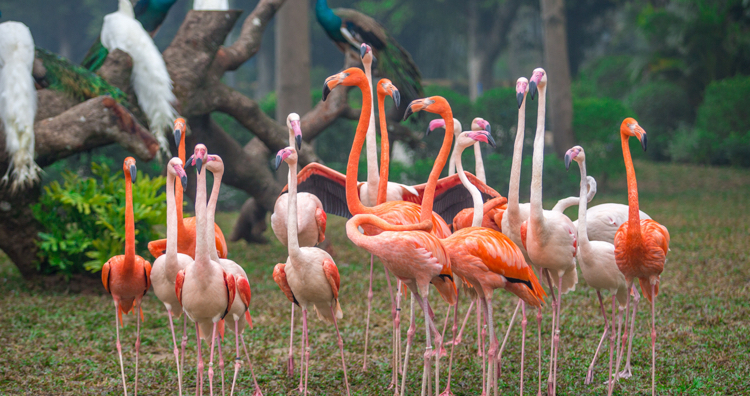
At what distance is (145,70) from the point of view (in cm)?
657

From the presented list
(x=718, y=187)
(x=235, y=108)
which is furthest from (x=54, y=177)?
(x=718, y=187)

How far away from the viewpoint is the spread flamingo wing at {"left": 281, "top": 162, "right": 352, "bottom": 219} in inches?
191

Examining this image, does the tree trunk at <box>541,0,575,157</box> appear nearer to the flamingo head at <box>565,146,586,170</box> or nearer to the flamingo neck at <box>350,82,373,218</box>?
the flamingo head at <box>565,146,586,170</box>

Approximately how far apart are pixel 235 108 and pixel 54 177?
6.47m

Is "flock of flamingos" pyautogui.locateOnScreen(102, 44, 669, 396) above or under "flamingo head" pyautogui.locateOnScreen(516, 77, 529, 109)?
under

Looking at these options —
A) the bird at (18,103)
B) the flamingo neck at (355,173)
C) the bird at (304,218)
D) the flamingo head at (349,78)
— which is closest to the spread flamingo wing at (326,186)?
the bird at (304,218)

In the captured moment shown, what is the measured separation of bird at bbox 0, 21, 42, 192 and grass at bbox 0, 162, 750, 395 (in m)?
1.27

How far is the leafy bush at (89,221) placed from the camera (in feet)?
19.8

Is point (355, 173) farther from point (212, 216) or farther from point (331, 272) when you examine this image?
point (212, 216)

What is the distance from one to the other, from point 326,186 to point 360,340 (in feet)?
4.28

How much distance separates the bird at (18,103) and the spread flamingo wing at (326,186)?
251 centimetres

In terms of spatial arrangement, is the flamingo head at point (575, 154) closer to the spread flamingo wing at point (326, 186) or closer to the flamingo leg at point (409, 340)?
the flamingo leg at point (409, 340)

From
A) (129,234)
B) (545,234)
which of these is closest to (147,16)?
(129,234)

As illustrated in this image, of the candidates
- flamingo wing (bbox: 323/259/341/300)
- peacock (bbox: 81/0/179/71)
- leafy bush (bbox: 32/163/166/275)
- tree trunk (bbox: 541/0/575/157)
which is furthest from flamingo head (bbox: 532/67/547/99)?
tree trunk (bbox: 541/0/575/157)
